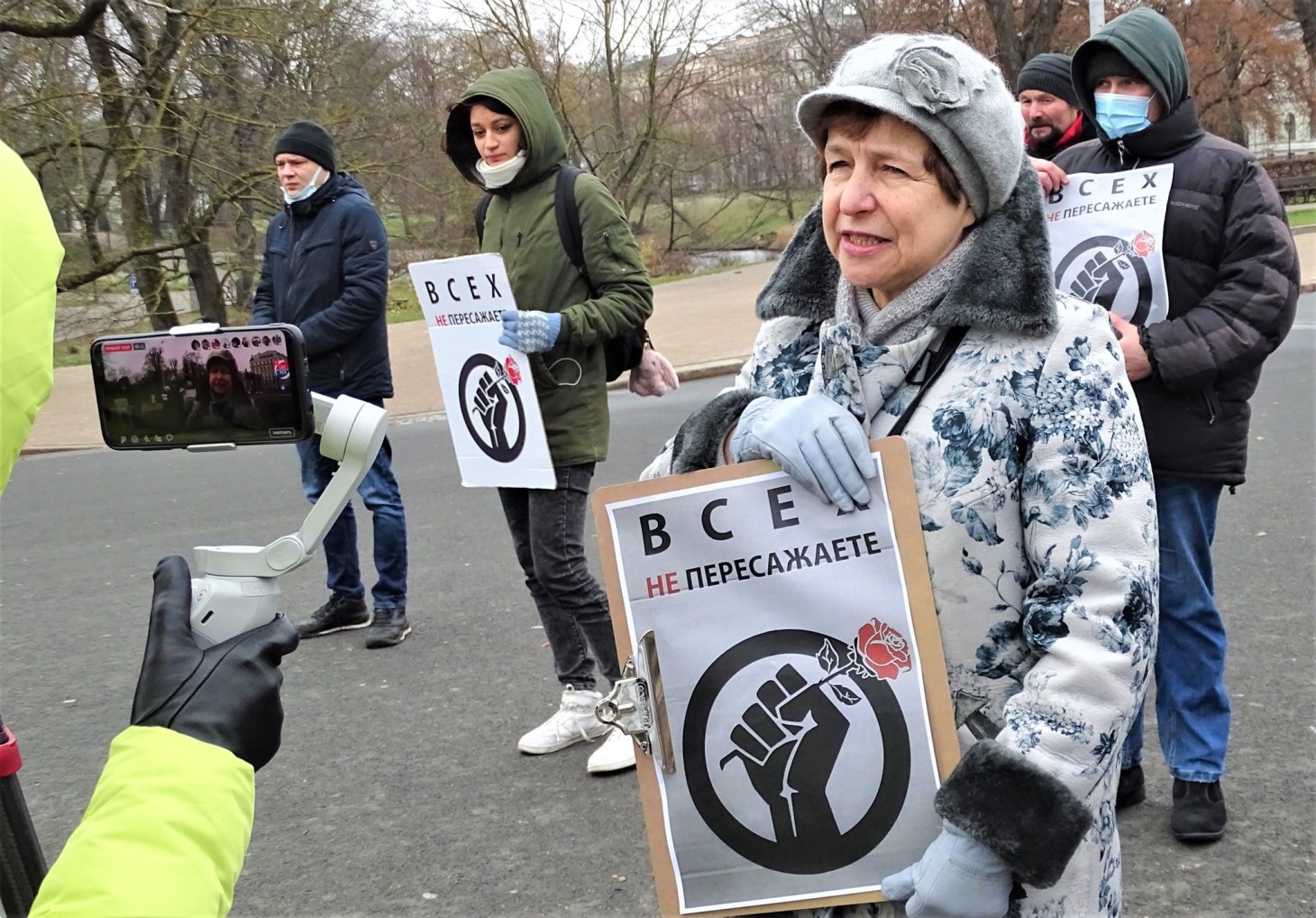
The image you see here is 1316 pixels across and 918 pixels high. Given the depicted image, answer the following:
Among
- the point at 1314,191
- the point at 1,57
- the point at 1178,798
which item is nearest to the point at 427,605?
the point at 1178,798

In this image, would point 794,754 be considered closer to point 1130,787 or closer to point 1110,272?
point 1110,272

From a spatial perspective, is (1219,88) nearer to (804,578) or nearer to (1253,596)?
(1253,596)

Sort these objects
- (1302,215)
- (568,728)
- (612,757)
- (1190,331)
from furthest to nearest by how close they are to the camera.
Result: (1302,215)
(568,728)
(612,757)
(1190,331)

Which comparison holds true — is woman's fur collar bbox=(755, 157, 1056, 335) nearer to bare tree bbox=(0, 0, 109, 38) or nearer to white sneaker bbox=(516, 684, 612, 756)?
white sneaker bbox=(516, 684, 612, 756)

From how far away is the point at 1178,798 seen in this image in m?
3.36

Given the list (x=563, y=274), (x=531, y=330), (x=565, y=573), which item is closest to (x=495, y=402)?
(x=531, y=330)

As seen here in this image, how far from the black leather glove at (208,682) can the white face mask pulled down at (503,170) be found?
8.53 ft

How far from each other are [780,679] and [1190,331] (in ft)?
6.19

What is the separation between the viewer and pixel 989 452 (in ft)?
5.50

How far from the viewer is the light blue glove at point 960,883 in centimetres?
157

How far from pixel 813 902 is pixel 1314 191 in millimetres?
35577

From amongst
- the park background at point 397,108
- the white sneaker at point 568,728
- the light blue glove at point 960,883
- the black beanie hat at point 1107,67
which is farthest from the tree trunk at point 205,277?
the light blue glove at point 960,883

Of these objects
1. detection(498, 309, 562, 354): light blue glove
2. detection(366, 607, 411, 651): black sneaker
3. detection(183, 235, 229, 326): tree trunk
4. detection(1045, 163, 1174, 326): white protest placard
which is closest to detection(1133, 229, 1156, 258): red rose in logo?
detection(1045, 163, 1174, 326): white protest placard

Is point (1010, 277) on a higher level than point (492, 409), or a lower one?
higher
